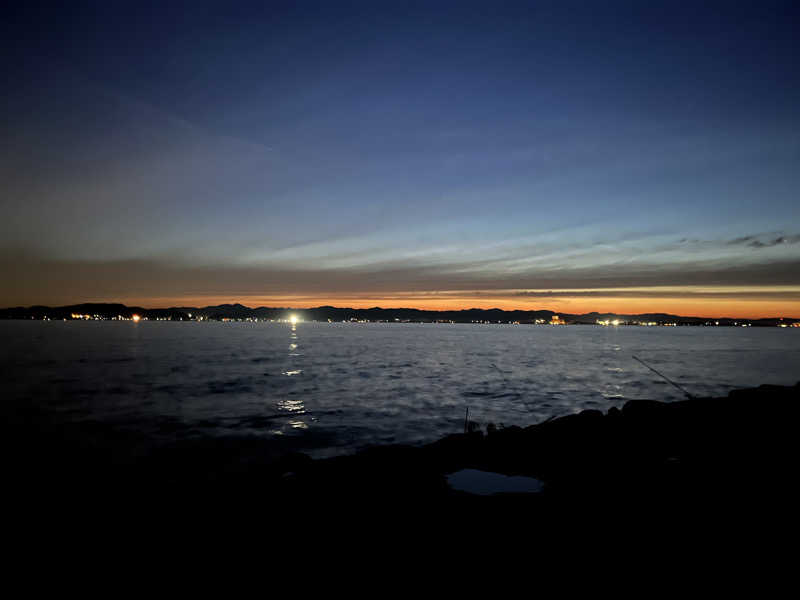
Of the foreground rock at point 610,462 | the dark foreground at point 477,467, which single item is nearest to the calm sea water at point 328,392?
the dark foreground at point 477,467

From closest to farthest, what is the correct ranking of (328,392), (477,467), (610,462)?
(610,462)
(477,467)
(328,392)

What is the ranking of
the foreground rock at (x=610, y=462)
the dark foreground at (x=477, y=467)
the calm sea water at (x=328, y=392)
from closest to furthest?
the dark foreground at (x=477, y=467) < the foreground rock at (x=610, y=462) < the calm sea water at (x=328, y=392)

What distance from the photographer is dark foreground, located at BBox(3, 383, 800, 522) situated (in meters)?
8.37

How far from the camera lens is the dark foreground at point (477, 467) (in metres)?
8.37

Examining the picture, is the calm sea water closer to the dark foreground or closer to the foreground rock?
the dark foreground

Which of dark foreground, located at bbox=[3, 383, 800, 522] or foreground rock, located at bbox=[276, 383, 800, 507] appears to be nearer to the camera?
dark foreground, located at bbox=[3, 383, 800, 522]

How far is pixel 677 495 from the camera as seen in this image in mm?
8258

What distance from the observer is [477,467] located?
11578 millimetres

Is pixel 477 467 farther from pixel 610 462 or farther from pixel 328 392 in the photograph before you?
pixel 328 392

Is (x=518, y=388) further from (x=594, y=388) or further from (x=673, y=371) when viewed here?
(x=673, y=371)

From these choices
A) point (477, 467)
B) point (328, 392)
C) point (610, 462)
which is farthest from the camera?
point (328, 392)

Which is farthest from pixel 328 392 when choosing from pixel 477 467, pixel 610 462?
pixel 610 462

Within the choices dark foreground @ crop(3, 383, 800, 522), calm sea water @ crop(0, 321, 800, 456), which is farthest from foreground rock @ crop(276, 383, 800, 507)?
calm sea water @ crop(0, 321, 800, 456)

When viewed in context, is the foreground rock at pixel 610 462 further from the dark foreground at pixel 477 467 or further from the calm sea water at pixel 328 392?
the calm sea water at pixel 328 392
